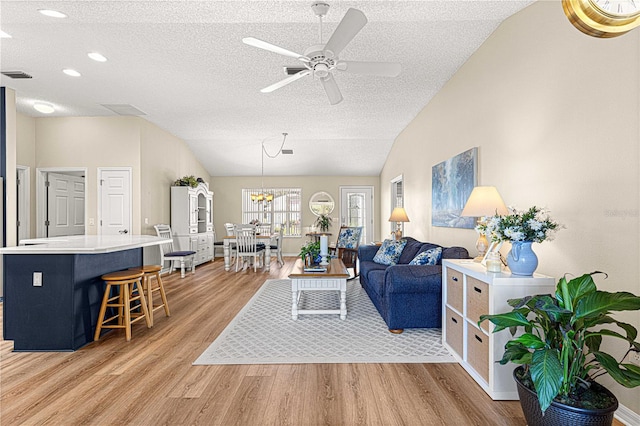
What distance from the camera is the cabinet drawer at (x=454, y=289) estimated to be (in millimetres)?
2783

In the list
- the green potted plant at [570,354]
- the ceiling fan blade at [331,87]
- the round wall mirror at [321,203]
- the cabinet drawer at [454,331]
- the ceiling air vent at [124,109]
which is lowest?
the cabinet drawer at [454,331]

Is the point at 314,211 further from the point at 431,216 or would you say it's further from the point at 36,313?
the point at 36,313

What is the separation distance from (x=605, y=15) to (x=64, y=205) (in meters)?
7.90

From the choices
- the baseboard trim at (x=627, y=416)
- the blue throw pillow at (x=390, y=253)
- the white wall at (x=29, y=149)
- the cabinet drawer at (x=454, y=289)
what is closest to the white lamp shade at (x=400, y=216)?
the blue throw pillow at (x=390, y=253)

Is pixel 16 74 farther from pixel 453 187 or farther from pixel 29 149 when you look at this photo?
pixel 453 187

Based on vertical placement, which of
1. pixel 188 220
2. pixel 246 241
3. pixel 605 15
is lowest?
pixel 246 241

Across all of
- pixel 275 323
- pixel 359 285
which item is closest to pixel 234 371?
pixel 275 323

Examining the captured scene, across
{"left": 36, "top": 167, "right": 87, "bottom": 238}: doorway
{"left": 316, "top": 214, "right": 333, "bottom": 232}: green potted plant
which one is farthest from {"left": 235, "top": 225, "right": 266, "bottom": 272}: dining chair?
{"left": 36, "top": 167, "right": 87, "bottom": 238}: doorway

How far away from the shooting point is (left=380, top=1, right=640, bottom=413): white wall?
1914 millimetres

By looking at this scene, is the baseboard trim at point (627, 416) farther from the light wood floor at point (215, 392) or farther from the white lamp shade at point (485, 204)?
the white lamp shade at point (485, 204)

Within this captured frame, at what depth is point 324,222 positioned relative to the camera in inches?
380

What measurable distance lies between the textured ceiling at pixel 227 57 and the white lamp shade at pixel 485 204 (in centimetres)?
155

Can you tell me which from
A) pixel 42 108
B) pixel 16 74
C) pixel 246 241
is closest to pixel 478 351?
pixel 246 241

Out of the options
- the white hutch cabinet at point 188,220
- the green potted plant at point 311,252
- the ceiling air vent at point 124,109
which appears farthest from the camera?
the white hutch cabinet at point 188,220
